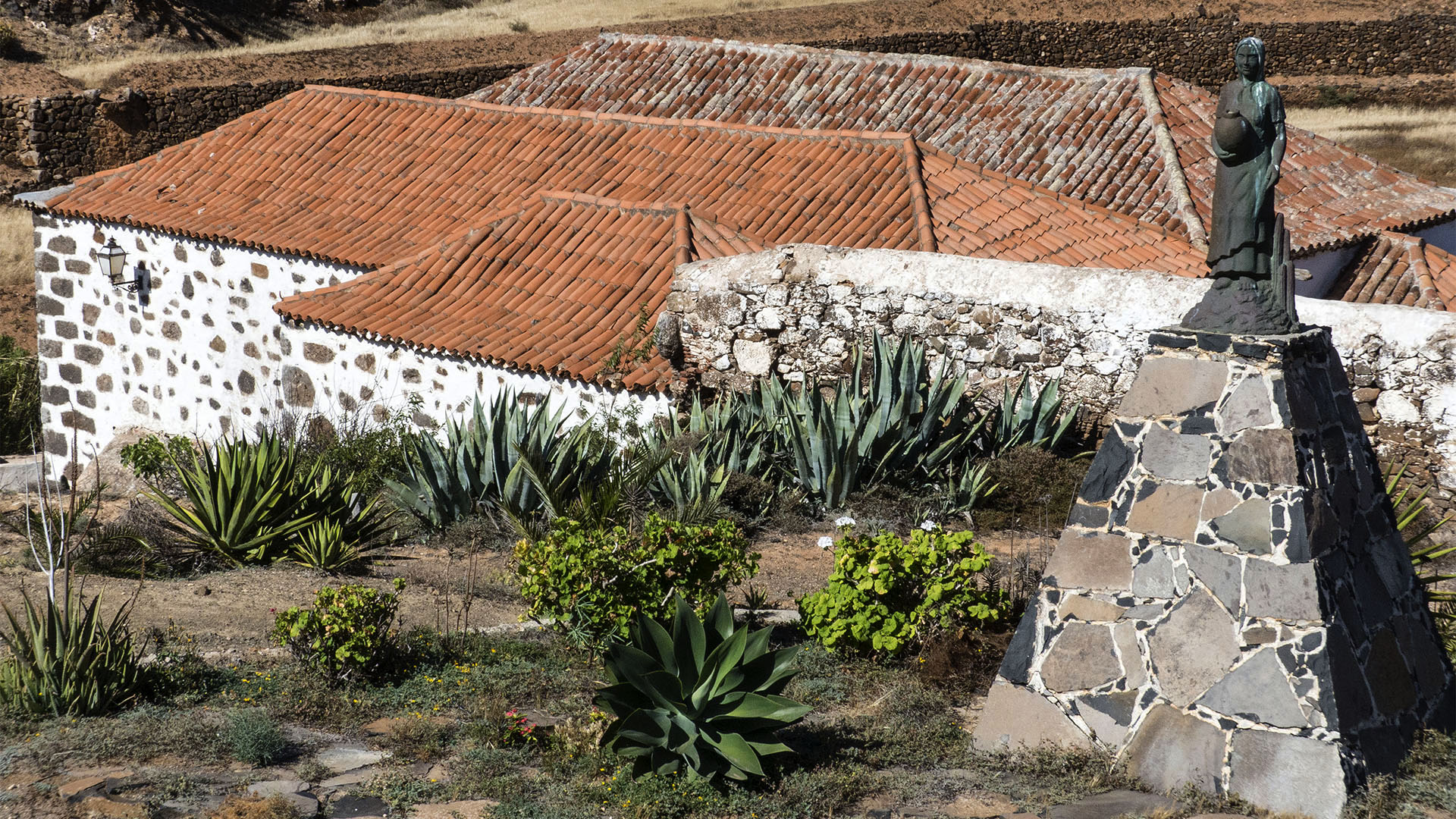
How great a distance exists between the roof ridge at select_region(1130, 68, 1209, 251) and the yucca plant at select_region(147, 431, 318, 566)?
324 inches

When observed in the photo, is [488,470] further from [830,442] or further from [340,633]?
[340,633]

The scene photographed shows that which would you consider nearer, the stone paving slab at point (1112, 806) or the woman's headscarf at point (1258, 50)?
the stone paving slab at point (1112, 806)

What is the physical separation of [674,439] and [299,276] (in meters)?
5.75

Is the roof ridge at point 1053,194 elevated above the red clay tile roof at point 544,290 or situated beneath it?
elevated above

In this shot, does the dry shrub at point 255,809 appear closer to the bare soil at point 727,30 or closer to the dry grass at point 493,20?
the bare soil at point 727,30

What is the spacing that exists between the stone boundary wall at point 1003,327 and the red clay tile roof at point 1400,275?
195 inches

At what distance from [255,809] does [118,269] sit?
11.0 m

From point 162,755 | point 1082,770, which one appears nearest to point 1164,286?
point 1082,770

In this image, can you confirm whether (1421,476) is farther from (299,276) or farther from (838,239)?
(299,276)

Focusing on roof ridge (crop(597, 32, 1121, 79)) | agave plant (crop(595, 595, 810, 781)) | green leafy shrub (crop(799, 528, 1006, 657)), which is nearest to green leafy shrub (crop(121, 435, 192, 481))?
green leafy shrub (crop(799, 528, 1006, 657))

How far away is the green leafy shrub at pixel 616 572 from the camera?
596 centimetres

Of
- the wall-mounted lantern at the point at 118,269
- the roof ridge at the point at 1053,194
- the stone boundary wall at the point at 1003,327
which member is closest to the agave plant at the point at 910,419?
the stone boundary wall at the point at 1003,327

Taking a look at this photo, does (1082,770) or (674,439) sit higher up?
(674,439)

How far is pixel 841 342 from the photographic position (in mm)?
9648
